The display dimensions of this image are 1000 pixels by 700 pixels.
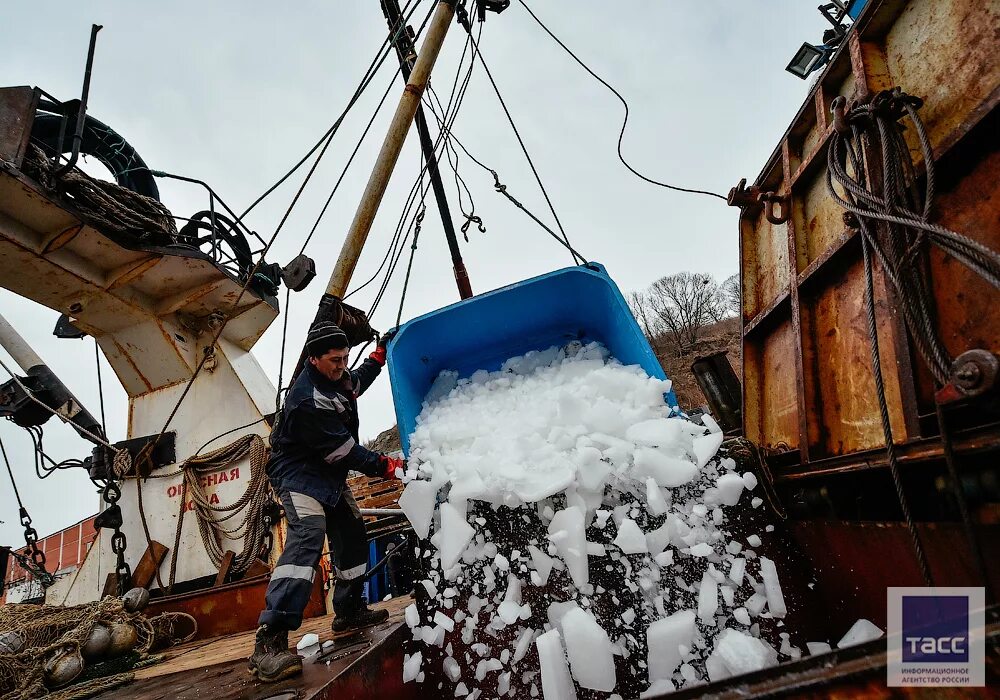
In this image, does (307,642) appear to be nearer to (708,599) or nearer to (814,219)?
(708,599)

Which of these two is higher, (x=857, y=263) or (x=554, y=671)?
(x=857, y=263)

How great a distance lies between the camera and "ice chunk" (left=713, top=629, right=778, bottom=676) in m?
1.35

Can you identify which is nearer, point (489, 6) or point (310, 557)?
point (310, 557)

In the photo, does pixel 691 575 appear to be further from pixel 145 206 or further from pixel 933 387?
pixel 145 206

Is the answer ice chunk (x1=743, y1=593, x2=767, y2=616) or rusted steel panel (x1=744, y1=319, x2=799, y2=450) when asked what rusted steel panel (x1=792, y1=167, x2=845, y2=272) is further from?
ice chunk (x1=743, y1=593, x2=767, y2=616)

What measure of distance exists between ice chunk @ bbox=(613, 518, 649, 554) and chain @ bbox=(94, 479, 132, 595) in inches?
147

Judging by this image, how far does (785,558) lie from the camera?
170cm

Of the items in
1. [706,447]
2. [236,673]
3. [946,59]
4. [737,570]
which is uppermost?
[946,59]

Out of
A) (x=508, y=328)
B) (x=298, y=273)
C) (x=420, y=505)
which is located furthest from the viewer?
(x=298, y=273)

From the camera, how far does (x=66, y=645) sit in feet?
8.11

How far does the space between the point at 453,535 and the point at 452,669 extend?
0.43 meters

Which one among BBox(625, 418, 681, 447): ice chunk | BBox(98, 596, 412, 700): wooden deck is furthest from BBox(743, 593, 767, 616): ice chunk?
BBox(98, 596, 412, 700): wooden deck

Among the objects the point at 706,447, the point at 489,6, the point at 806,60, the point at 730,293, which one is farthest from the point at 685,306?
the point at 706,447

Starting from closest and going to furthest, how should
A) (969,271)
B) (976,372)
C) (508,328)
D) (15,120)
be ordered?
1. (976,372)
2. (969,271)
3. (508,328)
4. (15,120)
